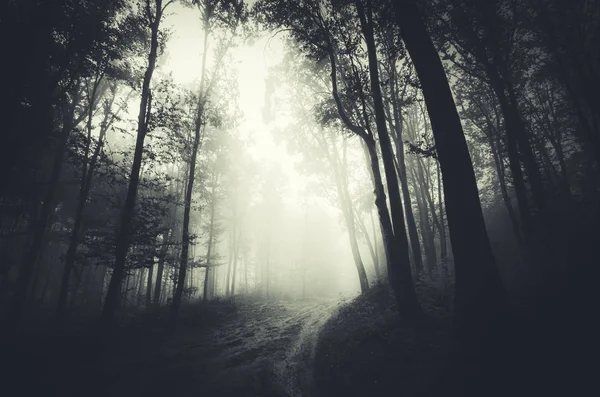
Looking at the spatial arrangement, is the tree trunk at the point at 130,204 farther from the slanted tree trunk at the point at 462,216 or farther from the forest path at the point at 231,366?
the slanted tree trunk at the point at 462,216

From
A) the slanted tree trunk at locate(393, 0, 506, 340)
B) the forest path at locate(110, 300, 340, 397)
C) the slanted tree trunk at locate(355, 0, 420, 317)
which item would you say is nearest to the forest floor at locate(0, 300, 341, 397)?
the forest path at locate(110, 300, 340, 397)

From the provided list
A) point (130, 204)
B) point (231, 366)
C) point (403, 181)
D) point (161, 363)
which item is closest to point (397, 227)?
point (403, 181)

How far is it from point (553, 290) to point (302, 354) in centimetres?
634

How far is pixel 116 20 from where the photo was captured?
1226cm

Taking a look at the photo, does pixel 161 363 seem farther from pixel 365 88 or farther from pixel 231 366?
pixel 365 88

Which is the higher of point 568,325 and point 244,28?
point 244,28

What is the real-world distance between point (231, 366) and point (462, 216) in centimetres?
675

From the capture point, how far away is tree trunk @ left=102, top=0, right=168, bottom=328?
919 centimetres

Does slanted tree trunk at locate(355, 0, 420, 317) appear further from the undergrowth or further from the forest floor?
the forest floor

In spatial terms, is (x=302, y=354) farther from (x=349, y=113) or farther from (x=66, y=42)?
(x=66, y=42)

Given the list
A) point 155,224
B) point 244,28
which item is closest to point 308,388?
point 155,224

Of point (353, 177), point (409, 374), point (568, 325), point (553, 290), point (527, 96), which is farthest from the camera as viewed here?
point (353, 177)

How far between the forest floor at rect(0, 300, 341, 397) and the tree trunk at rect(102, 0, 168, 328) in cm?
122

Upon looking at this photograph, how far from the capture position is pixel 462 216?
15.1ft
